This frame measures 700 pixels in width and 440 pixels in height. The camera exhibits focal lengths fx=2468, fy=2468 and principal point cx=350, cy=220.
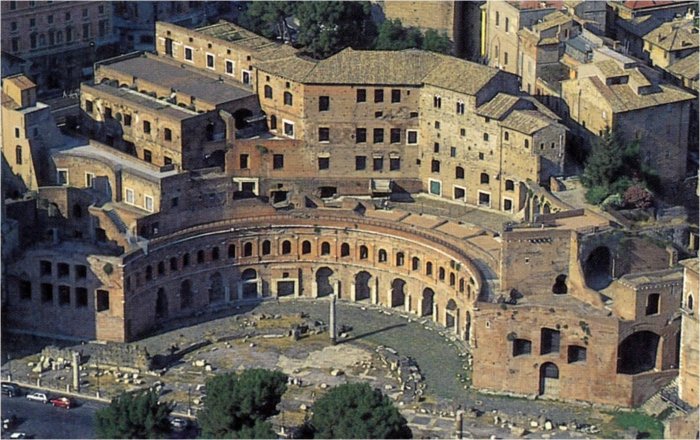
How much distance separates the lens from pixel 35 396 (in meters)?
135

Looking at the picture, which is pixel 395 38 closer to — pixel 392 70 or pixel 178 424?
pixel 392 70

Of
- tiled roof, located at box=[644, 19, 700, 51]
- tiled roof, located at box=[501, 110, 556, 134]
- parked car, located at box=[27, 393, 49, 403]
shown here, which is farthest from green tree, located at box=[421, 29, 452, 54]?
parked car, located at box=[27, 393, 49, 403]

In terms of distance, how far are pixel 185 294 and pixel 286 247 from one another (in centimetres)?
671

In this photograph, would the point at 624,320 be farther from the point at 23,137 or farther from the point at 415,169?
the point at 23,137

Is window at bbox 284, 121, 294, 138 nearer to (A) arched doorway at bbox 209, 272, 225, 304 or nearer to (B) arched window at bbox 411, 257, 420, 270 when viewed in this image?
(A) arched doorway at bbox 209, 272, 225, 304

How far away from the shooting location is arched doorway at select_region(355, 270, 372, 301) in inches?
5787

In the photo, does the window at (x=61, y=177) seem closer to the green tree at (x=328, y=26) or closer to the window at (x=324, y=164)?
the window at (x=324, y=164)

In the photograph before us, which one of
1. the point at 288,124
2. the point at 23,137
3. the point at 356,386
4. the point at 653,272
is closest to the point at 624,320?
the point at 653,272

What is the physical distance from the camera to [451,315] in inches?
5640

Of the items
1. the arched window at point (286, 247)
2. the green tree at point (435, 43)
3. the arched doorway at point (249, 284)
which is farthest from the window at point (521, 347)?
the green tree at point (435, 43)

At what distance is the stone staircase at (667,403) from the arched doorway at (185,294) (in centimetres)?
2829

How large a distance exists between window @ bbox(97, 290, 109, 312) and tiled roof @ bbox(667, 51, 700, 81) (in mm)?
41578

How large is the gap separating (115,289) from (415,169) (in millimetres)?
21361

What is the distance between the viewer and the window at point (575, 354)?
134375 millimetres
